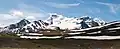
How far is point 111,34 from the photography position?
132625mm

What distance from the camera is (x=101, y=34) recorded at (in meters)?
137

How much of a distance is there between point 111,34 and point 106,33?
407 cm

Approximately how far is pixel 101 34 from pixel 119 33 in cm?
897

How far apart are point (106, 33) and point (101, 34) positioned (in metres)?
2.32

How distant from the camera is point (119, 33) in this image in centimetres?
13150

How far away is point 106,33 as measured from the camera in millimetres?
136375

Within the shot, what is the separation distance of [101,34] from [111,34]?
234 inches

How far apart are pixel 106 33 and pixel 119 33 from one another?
6.78 m

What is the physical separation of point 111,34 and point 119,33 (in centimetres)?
338
